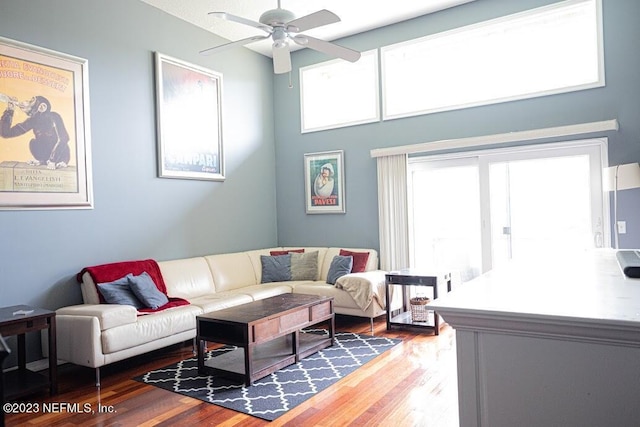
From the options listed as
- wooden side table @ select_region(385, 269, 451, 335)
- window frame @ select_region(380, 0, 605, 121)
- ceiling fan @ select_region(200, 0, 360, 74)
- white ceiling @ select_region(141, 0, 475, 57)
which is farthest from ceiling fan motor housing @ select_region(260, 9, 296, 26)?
wooden side table @ select_region(385, 269, 451, 335)

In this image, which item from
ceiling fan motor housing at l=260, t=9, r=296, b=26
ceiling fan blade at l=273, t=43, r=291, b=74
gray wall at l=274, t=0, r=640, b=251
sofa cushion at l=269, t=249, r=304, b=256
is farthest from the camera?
sofa cushion at l=269, t=249, r=304, b=256

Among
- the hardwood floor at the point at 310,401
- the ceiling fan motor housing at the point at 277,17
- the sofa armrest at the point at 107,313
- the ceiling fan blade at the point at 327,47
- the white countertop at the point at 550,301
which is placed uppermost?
the ceiling fan motor housing at the point at 277,17

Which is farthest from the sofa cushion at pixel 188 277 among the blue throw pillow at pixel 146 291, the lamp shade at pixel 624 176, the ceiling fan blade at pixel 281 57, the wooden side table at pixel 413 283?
the lamp shade at pixel 624 176

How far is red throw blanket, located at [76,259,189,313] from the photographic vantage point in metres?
3.80

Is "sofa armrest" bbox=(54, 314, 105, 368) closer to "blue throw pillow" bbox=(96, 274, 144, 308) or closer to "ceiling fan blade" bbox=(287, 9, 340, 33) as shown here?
"blue throw pillow" bbox=(96, 274, 144, 308)

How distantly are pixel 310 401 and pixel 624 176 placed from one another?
3.03 metres

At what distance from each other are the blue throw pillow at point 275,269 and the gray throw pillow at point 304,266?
0.20 feet

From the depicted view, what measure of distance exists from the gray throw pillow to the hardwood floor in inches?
71.7

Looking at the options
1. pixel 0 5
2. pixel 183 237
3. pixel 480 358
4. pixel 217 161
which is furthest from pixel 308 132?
pixel 480 358

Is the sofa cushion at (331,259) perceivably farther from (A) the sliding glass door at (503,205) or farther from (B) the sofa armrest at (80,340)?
(B) the sofa armrest at (80,340)

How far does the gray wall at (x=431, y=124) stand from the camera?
4.09 metres

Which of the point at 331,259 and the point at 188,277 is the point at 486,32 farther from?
the point at 188,277

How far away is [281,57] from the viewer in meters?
3.59

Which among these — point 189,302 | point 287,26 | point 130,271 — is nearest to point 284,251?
point 189,302
